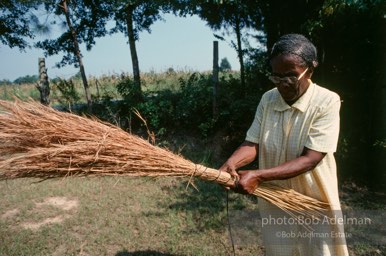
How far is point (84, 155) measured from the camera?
190 centimetres

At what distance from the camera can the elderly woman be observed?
177 centimetres

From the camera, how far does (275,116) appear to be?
204 cm

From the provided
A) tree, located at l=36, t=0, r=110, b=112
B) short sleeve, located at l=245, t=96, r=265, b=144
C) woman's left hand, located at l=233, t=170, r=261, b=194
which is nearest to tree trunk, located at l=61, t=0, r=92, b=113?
tree, located at l=36, t=0, r=110, b=112

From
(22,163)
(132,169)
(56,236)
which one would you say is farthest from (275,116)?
(56,236)

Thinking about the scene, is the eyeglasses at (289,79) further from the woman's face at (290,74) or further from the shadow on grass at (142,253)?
the shadow on grass at (142,253)

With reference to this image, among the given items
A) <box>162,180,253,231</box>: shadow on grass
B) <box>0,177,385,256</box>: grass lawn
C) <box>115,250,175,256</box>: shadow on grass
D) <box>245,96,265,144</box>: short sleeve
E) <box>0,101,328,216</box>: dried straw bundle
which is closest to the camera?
<box>0,101,328,216</box>: dried straw bundle

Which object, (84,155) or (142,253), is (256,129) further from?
(142,253)

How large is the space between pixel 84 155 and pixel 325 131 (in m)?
1.41

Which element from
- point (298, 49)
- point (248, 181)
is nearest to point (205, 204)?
point (248, 181)

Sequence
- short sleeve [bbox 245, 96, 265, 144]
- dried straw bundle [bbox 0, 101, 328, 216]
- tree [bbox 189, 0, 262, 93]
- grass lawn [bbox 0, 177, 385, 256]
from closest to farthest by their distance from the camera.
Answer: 1. dried straw bundle [bbox 0, 101, 328, 216]
2. short sleeve [bbox 245, 96, 265, 144]
3. grass lawn [bbox 0, 177, 385, 256]
4. tree [bbox 189, 0, 262, 93]

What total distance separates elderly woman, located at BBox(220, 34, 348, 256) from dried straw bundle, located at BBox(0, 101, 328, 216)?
0.12 m

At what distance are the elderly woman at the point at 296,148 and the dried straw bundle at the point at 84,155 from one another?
117 mm

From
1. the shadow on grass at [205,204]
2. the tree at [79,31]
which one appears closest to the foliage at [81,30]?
the tree at [79,31]

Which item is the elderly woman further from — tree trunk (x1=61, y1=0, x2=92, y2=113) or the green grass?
tree trunk (x1=61, y1=0, x2=92, y2=113)
